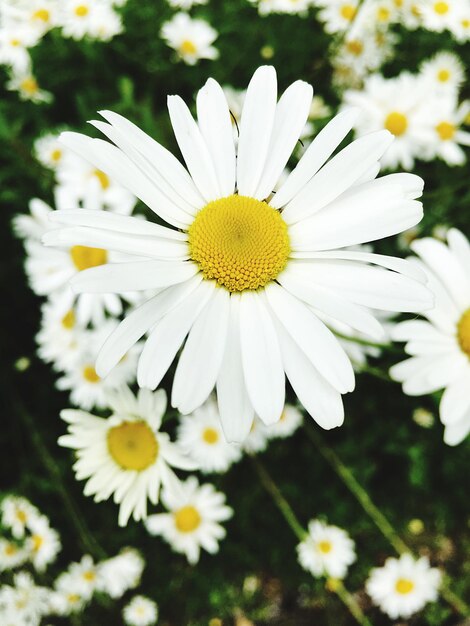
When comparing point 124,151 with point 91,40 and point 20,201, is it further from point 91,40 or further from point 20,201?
point 91,40

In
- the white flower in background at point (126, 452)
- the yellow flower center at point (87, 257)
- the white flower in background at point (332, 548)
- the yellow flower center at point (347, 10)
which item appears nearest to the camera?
the white flower in background at point (126, 452)

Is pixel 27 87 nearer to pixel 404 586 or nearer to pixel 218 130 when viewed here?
pixel 218 130

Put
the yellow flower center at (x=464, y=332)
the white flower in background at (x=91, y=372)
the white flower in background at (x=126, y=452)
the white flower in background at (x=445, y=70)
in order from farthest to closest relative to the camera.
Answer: the white flower in background at (x=445, y=70), the white flower in background at (x=91, y=372), the yellow flower center at (x=464, y=332), the white flower in background at (x=126, y=452)

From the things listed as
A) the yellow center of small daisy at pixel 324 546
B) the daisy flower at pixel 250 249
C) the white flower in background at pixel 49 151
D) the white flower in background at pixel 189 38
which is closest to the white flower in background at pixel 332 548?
the yellow center of small daisy at pixel 324 546

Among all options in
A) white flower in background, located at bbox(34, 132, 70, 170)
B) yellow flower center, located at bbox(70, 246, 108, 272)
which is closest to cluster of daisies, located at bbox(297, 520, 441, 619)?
yellow flower center, located at bbox(70, 246, 108, 272)

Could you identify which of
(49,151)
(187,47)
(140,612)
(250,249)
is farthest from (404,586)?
(187,47)

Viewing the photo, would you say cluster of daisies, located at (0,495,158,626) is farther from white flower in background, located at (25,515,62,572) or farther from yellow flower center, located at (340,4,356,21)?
yellow flower center, located at (340,4,356,21)

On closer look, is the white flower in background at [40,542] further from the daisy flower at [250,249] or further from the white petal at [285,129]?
the white petal at [285,129]
